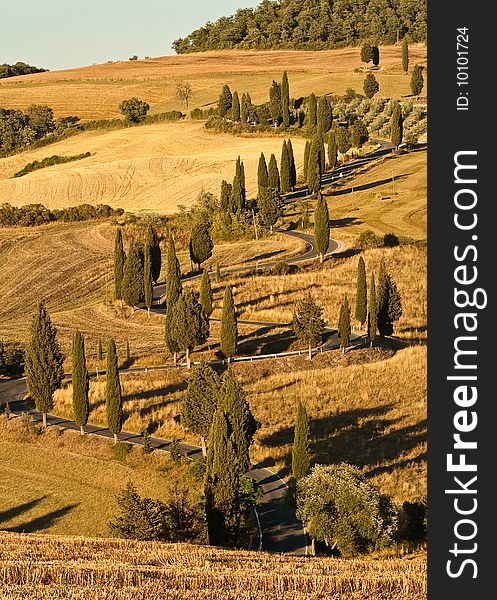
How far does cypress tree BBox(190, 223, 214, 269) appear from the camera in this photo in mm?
92188

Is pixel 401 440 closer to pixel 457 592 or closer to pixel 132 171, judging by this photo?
pixel 457 592

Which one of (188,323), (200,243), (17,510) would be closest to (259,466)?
(17,510)

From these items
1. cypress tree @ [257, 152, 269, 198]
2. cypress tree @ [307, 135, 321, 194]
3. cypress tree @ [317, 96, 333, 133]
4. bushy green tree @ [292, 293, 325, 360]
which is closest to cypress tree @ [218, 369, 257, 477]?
bushy green tree @ [292, 293, 325, 360]

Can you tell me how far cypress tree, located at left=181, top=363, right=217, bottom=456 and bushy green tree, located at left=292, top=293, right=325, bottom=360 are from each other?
17.7m

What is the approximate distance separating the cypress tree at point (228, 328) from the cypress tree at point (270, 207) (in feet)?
135

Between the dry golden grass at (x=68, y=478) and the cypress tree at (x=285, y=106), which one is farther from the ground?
the cypress tree at (x=285, y=106)

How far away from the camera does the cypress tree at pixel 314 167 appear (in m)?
116

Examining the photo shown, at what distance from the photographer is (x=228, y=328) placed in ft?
217

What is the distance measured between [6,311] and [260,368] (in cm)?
3661

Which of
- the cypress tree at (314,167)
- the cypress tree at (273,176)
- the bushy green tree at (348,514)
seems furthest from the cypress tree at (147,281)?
the bushy green tree at (348,514)

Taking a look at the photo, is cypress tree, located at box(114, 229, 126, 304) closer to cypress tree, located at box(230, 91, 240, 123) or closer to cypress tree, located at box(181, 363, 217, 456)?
cypress tree, located at box(181, 363, 217, 456)

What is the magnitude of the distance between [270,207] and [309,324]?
41.3 m

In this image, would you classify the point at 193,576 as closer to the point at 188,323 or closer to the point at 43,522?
the point at 43,522

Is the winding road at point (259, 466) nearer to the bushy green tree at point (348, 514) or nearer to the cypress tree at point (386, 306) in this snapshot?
the bushy green tree at point (348, 514)
